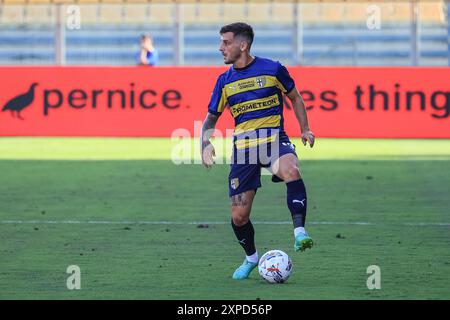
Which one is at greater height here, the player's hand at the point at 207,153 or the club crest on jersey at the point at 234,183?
the player's hand at the point at 207,153

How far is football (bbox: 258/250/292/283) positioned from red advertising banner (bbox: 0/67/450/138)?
1630 cm

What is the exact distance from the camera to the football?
8.83 m

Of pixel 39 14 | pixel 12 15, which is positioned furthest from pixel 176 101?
pixel 12 15

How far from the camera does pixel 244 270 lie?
9.23 metres

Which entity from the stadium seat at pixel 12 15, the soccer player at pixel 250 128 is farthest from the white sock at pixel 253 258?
the stadium seat at pixel 12 15

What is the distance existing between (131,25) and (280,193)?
18803mm

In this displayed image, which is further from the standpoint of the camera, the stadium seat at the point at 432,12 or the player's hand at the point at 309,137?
the stadium seat at the point at 432,12

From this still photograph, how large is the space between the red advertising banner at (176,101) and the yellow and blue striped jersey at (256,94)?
1562cm

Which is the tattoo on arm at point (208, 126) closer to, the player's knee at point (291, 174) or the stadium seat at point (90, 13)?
the player's knee at point (291, 174)

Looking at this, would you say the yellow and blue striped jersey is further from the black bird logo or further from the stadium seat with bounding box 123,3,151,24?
the stadium seat with bounding box 123,3,151,24

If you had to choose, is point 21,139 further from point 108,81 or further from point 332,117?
point 332,117

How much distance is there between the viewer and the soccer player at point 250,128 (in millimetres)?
9336

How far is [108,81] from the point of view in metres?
25.6
